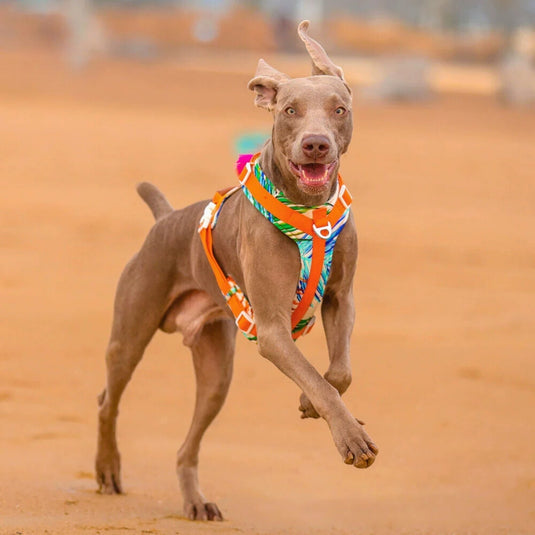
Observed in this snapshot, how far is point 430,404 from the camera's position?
27.9ft

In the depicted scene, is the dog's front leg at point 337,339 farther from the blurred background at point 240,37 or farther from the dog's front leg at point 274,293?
the blurred background at point 240,37

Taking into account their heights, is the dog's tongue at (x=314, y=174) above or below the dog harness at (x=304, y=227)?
above

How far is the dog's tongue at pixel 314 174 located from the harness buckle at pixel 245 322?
825 mm

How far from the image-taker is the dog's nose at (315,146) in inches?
192

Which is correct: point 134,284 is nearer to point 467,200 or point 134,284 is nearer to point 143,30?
point 467,200

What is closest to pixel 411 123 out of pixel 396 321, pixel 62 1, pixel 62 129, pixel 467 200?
pixel 62 129

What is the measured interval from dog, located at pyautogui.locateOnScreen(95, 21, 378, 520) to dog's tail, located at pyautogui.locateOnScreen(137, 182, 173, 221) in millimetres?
395

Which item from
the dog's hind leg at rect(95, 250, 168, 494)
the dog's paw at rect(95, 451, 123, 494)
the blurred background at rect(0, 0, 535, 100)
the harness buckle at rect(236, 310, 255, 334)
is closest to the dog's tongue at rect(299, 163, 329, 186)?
the harness buckle at rect(236, 310, 255, 334)

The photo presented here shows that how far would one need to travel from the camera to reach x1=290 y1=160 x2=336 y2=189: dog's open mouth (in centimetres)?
502

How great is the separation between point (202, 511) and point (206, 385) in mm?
686

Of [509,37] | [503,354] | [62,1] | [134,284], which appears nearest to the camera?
[134,284]

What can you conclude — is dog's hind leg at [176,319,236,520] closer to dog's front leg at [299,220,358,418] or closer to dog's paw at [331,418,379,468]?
dog's front leg at [299,220,358,418]

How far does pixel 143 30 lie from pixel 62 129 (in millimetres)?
34571

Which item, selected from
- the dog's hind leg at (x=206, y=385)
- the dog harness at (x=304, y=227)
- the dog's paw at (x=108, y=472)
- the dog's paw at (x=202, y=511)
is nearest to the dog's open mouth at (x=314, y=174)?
the dog harness at (x=304, y=227)
